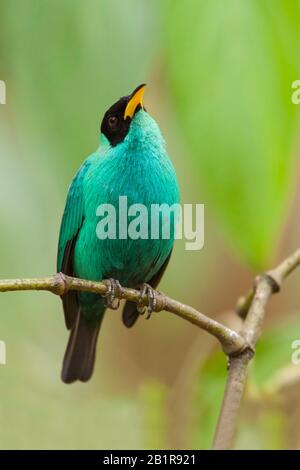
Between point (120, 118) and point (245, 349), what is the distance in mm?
1124

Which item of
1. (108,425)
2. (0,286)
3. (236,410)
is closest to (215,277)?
(108,425)

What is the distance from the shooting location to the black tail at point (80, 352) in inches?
126

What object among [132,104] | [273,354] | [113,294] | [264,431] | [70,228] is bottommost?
[264,431]

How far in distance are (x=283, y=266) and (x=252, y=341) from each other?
0.45 metres

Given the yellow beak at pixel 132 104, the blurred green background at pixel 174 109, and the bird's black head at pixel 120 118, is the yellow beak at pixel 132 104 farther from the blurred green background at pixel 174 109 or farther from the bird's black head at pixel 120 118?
the blurred green background at pixel 174 109

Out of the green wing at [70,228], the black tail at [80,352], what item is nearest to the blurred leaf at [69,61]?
the green wing at [70,228]

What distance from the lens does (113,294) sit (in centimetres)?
239

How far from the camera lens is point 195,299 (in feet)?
9.17

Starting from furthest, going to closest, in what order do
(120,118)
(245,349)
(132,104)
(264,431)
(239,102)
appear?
1. (120,118)
2. (132,104)
3. (264,431)
4. (245,349)
5. (239,102)

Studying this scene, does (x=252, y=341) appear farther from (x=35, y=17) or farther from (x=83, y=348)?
(x=83, y=348)

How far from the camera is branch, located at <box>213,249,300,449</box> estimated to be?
64.7 inches

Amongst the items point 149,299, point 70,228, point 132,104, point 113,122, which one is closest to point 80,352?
point 70,228

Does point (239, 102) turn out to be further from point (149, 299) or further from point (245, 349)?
point (149, 299)

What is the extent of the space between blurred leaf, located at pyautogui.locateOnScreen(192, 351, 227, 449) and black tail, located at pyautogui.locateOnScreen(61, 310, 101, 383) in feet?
2.85
